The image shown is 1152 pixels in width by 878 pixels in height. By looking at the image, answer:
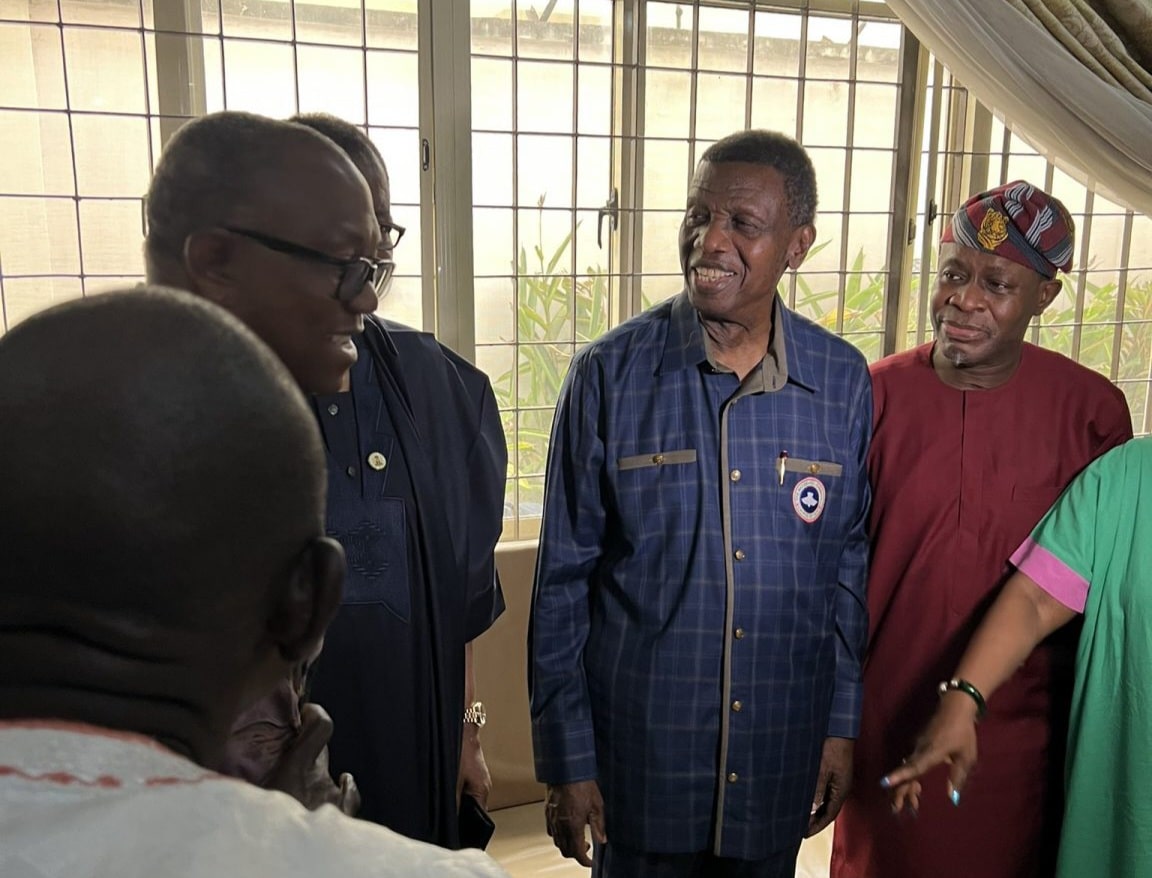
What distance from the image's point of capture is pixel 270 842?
18.0 inches

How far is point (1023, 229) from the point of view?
161 cm

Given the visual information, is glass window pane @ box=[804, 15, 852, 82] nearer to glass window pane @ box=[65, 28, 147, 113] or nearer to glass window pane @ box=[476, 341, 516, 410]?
glass window pane @ box=[476, 341, 516, 410]

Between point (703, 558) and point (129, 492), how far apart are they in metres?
1.11

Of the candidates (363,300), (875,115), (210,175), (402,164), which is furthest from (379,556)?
(875,115)

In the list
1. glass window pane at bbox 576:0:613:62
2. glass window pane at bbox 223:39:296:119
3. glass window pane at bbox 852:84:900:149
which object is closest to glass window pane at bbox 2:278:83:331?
glass window pane at bbox 223:39:296:119

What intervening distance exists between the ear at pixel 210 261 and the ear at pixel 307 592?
424 mm

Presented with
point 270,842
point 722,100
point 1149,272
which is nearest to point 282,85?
point 722,100

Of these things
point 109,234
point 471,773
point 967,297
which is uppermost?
point 109,234

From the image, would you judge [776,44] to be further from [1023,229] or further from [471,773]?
[471,773]

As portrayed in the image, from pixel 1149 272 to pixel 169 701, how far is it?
334 cm

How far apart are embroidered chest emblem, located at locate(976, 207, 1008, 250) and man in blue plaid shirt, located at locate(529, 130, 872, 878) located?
31 cm

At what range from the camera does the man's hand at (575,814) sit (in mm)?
1539

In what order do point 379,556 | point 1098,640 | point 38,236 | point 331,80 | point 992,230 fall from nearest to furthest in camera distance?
1. point 379,556
2. point 1098,640
3. point 992,230
4. point 38,236
5. point 331,80

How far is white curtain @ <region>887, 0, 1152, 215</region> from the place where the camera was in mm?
2152
